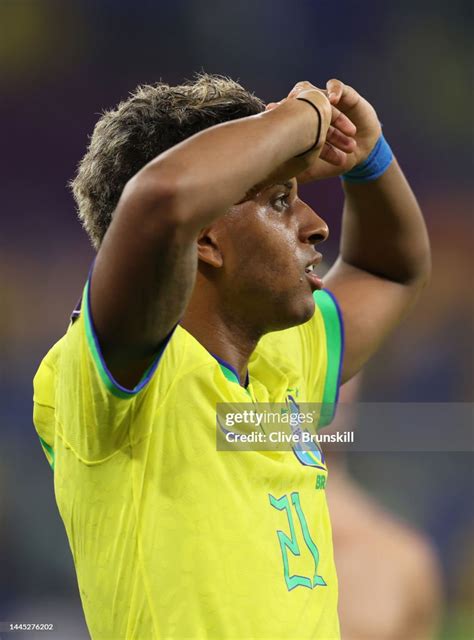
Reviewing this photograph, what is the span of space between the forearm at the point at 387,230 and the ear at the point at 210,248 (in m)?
0.38

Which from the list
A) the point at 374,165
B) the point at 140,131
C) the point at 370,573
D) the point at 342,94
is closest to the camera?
the point at 140,131

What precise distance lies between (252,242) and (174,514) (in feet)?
1.11

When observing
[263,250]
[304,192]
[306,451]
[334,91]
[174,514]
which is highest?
[304,192]

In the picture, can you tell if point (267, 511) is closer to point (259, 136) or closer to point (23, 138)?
point (259, 136)

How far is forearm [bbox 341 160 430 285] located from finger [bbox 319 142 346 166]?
0.28 metres

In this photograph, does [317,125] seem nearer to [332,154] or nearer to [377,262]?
[332,154]

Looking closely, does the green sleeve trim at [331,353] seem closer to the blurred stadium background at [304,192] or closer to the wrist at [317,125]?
the wrist at [317,125]

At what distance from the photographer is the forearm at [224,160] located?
2.49ft

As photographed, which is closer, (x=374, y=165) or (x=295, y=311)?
(x=295, y=311)

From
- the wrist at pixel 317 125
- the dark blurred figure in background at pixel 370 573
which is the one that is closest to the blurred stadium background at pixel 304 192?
the dark blurred figure in background at pixel 370 573

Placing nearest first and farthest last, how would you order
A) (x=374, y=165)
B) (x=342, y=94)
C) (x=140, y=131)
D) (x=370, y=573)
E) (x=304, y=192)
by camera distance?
1. (x=140, y=131)
2. (x=342, y=94)
3. (x=374, y=165)
4. (x=370, y=573)
5. (x=304, y=192)

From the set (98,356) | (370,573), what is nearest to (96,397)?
(98,356)

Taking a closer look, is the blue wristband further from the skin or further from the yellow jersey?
the yellow jersey

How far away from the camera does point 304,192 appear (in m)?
2.80
